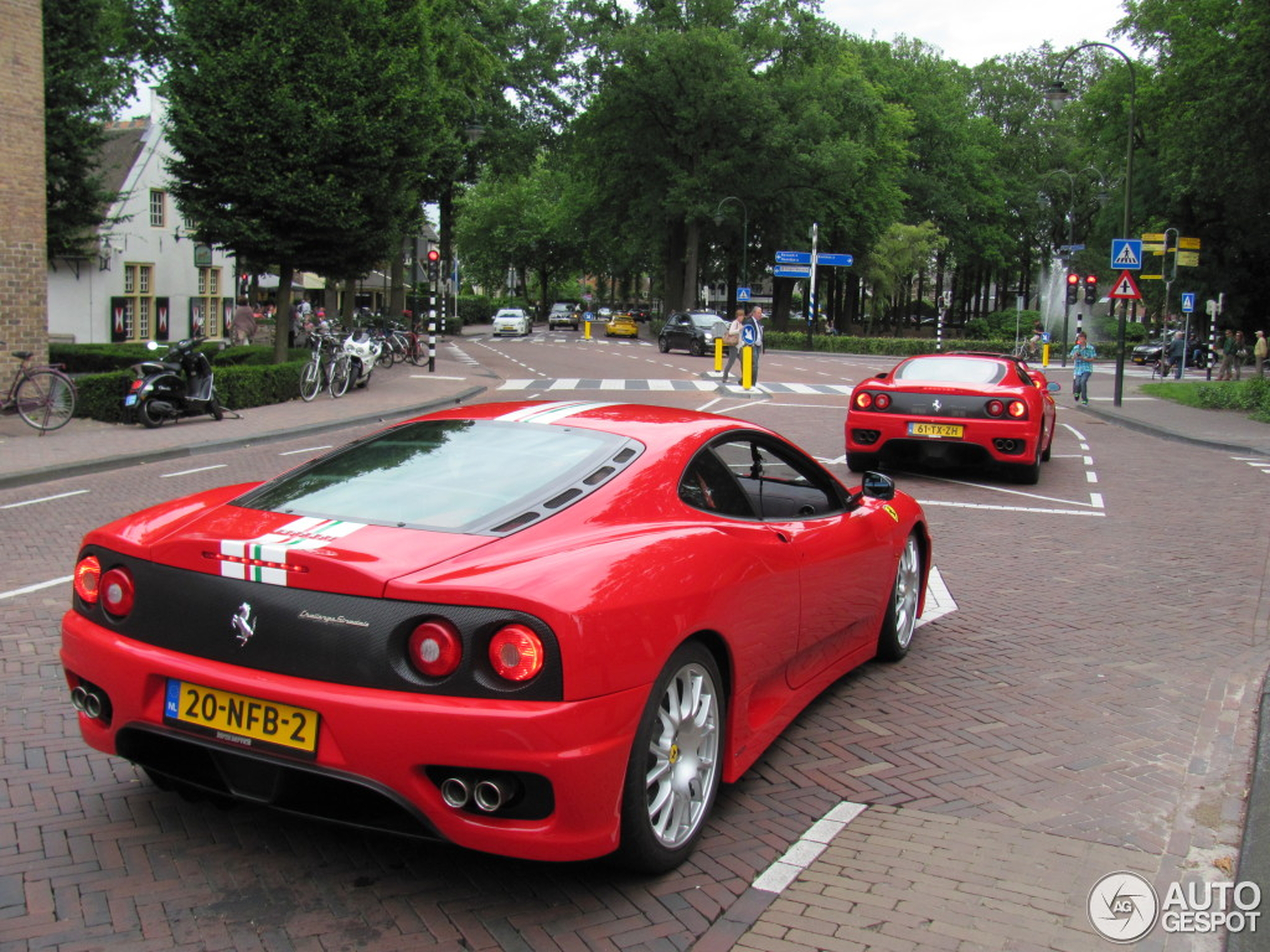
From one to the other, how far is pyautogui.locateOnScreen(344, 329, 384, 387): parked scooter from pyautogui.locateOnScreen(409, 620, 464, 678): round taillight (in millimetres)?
19662

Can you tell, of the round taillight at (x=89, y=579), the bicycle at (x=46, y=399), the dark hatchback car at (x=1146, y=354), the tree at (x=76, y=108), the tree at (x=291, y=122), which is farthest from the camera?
the dark hatchback car at (x=1146, y=354)

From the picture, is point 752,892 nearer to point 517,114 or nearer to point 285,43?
point 285,43

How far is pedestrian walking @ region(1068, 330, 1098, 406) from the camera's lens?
25672 millimetres

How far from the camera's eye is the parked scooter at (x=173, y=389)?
50.6 feet

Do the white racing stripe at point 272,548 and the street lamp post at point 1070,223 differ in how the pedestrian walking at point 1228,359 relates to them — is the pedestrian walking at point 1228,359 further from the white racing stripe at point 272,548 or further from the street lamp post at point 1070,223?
the white racing stripe at point 272,548

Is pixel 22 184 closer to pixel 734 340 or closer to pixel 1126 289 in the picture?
pixel 734 340

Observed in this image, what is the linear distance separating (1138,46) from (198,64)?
42.7 m

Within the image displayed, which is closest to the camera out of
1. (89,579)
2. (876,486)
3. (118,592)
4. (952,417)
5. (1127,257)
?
(118,592)

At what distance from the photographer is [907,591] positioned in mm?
5895

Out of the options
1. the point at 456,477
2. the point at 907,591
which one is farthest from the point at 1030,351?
the point at 456,477

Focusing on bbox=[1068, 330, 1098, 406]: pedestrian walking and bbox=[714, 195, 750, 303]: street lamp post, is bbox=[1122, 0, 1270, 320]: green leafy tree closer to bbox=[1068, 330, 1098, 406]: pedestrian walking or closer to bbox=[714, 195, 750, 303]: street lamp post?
bbox=[1068, 330, 1098, 406]: pedestrian walking

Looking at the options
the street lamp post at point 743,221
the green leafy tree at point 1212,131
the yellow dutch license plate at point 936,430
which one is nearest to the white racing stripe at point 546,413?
the yellow dutch license plate at point 936,430

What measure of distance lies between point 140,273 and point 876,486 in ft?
136

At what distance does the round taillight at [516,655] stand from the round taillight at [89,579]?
1.40 metres
